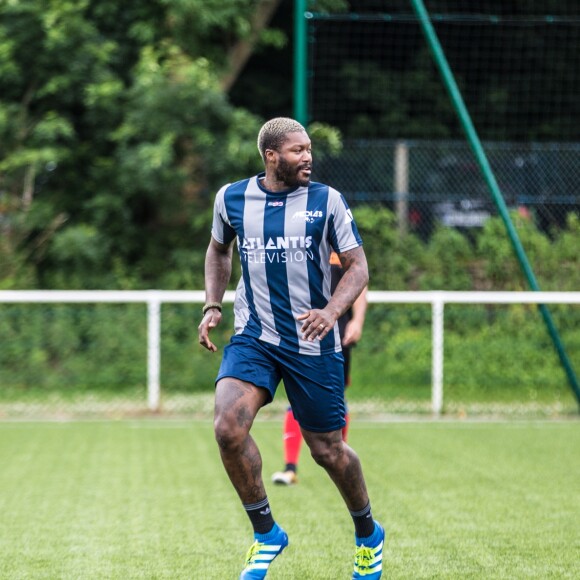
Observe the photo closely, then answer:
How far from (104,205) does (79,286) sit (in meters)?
1.22


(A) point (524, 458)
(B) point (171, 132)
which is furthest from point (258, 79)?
(A) point (524, 458)

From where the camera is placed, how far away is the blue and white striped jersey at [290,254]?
15.0ft

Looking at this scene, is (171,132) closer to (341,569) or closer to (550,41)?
(550,41)

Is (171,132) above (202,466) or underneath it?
above

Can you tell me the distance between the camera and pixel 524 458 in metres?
9.11

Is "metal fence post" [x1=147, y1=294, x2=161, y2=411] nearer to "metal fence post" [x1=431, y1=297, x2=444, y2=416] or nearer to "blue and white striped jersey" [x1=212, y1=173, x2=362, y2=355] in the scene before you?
"metal fence post" [x1=431, y1=297, x2=444, y2=416]

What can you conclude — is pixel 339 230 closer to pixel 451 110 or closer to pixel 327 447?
pixel 327 447

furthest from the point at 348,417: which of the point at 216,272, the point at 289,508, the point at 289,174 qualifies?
the point at 289,174

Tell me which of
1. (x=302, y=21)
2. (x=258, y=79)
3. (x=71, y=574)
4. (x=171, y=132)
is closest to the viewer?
(x=71, y=574)

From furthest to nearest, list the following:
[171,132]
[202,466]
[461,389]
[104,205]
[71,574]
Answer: [104,205] → [171,132] → [461,389] → [202,466] → [71,574]

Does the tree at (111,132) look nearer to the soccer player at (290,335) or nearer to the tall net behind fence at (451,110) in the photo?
the tall net behind fence at (451,110)

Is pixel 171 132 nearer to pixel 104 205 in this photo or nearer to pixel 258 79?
pixel 104 205

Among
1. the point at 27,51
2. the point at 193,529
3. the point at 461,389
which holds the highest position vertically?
the point at 27,51

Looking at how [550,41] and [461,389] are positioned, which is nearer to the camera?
[461,389]
